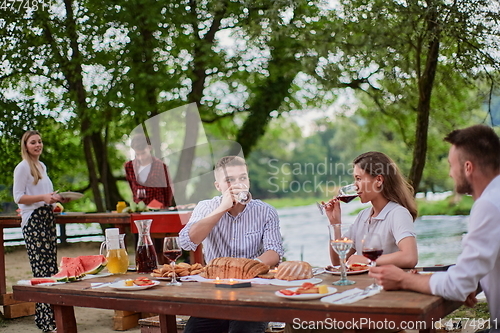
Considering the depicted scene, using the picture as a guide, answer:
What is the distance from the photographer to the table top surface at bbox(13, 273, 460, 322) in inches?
65.9

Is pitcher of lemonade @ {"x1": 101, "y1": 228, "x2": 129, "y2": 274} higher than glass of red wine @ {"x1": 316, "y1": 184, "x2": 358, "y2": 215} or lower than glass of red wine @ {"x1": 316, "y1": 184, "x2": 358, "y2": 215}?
lower

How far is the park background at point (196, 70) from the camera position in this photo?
264 inches

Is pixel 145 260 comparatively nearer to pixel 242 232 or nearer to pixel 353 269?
pixel 242 232

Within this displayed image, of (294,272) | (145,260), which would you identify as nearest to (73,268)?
(145,260)

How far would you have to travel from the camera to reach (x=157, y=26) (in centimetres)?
827

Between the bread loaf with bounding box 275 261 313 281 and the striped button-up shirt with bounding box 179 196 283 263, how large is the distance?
54 centimetres

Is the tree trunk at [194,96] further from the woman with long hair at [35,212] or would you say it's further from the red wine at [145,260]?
the red wine at [145,260]

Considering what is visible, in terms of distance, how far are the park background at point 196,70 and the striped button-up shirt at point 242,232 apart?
3957 mm

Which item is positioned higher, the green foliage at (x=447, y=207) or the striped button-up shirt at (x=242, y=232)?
the striped button-up shirt at (x=242, y=232)

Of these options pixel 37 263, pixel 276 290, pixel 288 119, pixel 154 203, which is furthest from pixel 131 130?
pixel 288 119

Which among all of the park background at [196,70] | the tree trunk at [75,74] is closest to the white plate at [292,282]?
the park background at [196,70]

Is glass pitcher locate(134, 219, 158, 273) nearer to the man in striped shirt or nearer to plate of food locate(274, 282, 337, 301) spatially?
the man in striped shirt

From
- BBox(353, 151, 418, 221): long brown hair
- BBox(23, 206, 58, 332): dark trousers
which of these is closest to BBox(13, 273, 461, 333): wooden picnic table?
BBox(353, 151, 418, 221): long brown hair

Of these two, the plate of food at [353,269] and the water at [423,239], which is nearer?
the plate of food at [353,269]
